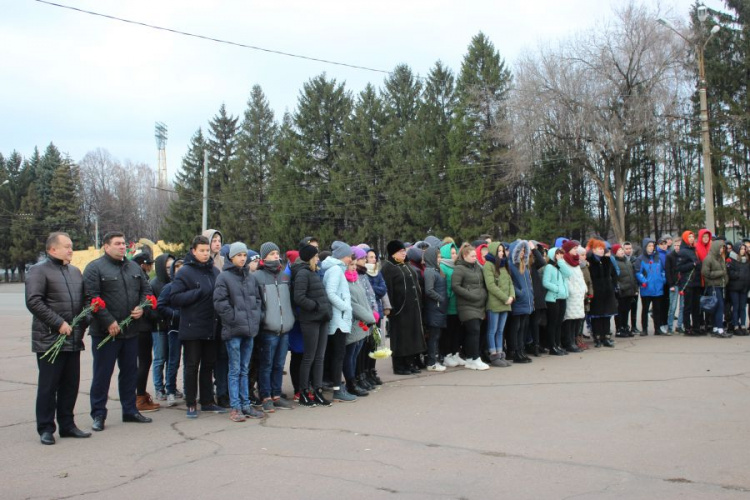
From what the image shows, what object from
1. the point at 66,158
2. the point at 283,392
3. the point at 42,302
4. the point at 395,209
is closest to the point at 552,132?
the point at 395,209

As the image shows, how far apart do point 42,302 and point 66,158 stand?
82035 mm

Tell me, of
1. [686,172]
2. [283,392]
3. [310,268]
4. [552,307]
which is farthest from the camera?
[686,172]

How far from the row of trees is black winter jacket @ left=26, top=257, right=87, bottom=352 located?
2136cm

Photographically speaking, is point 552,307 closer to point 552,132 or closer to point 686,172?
point 552,132

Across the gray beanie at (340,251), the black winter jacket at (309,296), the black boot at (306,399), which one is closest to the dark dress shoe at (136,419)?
the black boot at (306,399)

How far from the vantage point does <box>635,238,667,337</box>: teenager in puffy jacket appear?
45.8ft

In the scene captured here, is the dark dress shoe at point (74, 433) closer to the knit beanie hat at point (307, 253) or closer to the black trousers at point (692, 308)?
the knit beanie hat at point (307, 253)

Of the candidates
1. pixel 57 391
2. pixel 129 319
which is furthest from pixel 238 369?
pixel 57 391

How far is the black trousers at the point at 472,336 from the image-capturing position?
Answer: 10336 millimetres

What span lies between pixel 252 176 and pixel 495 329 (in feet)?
174

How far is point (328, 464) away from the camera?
5527 mm

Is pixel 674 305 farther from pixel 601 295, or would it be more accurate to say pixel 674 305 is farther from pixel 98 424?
pixel 98 424

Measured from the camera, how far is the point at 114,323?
690cm

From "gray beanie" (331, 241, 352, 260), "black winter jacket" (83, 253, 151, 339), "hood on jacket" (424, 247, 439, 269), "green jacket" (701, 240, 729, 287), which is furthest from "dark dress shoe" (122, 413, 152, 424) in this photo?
"green jacket" (701, 240, 729, 287)
